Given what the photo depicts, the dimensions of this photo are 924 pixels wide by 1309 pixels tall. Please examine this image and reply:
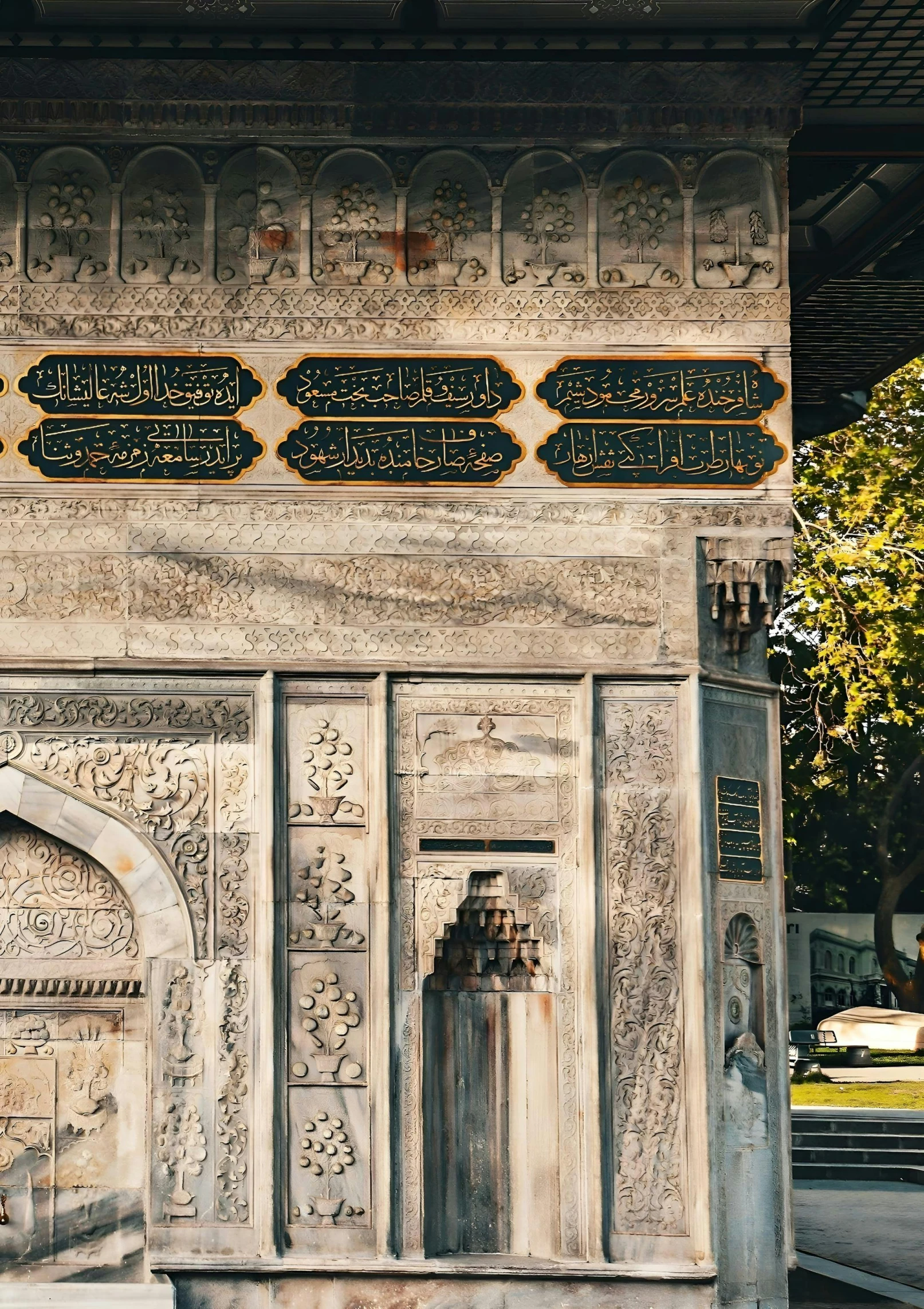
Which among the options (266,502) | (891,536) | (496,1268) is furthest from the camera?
(891,536)

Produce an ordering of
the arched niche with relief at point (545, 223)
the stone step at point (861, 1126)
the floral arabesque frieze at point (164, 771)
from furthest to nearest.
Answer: the stone step at point (861, 1126), the arched niche with relief at point (545, 223), the floral arabesque frieze at point (164, 771)

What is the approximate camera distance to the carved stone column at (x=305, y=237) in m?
8.79

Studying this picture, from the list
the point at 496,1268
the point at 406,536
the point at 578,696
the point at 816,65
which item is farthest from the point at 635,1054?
the point at 816,65

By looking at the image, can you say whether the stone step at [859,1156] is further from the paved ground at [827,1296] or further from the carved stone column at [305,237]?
the carved stone column at [305,237]

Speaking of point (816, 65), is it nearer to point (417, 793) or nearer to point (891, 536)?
point (417, 793)

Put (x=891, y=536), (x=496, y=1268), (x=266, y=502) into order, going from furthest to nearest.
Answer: (x=891, y=536) → (x=266, y=502) → (x=496, y=1268)

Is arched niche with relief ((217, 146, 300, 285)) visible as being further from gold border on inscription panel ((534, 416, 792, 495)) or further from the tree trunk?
the tree trunk

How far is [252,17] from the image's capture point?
27.8 feet

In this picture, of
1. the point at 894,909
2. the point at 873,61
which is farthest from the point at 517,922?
the point at 894,909

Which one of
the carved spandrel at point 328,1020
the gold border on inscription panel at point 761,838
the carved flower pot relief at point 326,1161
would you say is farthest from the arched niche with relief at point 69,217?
the carved flower pot relief at point 326,1161

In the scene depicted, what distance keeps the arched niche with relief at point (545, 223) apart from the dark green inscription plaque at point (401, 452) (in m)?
0.82

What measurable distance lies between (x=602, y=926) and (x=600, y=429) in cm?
239

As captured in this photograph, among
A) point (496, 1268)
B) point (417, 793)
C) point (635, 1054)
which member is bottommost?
point (496, 1268)

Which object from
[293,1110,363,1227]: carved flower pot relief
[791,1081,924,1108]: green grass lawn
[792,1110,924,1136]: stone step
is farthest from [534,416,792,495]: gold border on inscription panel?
[791,1081,924,1108]: green grass lawn
